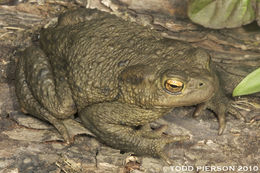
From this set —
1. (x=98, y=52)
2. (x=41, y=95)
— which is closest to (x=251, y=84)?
(x=98, y=52)

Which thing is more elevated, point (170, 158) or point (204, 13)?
point (204, 13)

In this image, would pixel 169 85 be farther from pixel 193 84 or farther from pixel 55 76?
pixel 55 76

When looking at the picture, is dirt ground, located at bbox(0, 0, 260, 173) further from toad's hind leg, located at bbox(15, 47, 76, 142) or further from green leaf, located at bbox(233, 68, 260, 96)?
green leaf, located at bbox(233, 68, 260, 96)

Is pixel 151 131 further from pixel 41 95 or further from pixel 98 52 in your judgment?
pixel 41 95

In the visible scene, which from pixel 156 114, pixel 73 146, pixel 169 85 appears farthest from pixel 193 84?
pixel 73 146

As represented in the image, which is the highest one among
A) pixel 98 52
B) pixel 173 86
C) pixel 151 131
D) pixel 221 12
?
pixel 221 12

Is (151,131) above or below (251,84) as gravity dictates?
below

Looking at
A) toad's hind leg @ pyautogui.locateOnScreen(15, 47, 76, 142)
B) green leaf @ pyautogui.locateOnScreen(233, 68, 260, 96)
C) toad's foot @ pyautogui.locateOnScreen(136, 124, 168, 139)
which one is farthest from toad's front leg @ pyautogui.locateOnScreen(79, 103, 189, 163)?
green leaf @ pyautogui.locateOnScreen(233, 68, 260, 96)
